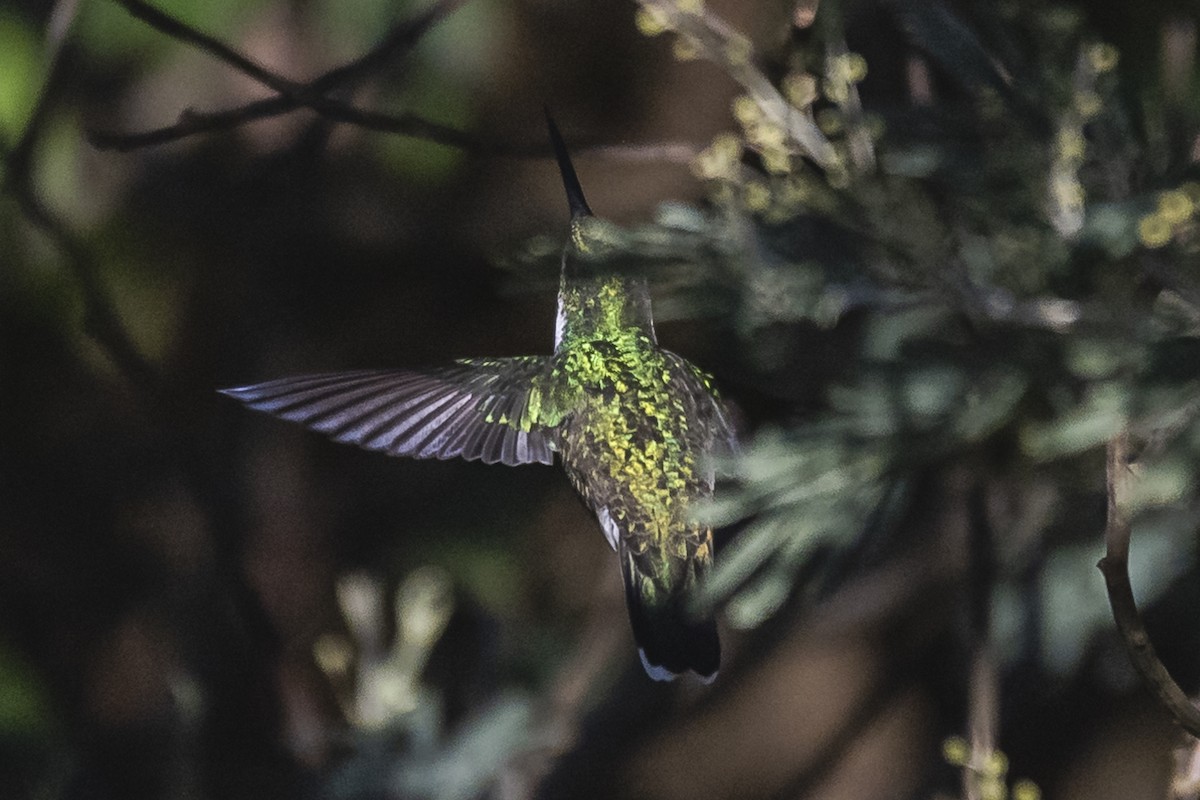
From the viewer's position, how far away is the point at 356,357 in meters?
1.32

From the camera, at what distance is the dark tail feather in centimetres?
75

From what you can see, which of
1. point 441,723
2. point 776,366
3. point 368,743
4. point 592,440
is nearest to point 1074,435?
point 776,366

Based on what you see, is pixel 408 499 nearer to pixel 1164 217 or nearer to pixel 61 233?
pixel 61 233

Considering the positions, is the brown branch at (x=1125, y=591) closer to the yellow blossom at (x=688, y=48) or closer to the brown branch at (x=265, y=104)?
the yellow blossom at (x=688, y=48)

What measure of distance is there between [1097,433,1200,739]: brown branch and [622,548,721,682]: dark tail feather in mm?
294

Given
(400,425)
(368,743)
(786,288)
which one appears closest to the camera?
(786,288)

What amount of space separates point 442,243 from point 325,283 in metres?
0.15

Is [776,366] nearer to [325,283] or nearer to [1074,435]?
[1074,435]

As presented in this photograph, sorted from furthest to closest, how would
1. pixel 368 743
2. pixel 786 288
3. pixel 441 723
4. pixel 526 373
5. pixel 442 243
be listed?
pixel 442 243 < pixel 441 723 < pixel 368 743 < pixel 526 373 < pixel 786 288

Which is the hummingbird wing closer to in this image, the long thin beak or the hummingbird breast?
the hummingbird breast

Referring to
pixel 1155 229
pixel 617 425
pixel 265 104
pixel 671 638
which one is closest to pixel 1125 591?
pixel 1155 229

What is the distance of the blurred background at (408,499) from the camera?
1.00 metres

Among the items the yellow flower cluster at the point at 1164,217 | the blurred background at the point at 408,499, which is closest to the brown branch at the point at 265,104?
the blurred background at the point at 408,499

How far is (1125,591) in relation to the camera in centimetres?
50
